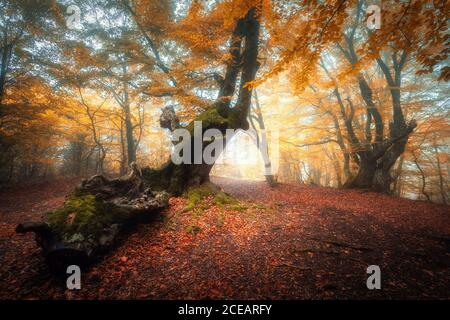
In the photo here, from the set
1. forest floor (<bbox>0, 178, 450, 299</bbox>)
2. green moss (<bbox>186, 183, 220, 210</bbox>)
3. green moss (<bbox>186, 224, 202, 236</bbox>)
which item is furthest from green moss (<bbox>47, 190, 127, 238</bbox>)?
green moss (<bbox>186, 183, 220, 210</bbox>)

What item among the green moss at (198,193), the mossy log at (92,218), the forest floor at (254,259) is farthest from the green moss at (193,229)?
the mossy log at (92,218)

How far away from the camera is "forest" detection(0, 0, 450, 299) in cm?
323

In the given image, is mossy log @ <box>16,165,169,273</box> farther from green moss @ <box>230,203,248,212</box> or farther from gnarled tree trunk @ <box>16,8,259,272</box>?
green moss @ <box>230,203,248,212</box>

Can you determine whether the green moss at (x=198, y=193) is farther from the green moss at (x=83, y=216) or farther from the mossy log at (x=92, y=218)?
the green moss at (x=83, y=216)

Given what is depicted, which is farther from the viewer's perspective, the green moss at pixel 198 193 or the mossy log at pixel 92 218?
the green moss at pixel 198 193

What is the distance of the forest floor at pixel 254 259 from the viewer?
301cm

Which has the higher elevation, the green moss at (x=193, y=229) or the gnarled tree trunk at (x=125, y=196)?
the gnarled tree trunk at (x=125, y=196)

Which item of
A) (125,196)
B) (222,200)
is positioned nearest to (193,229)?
(222,200)

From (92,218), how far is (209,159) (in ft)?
13.7

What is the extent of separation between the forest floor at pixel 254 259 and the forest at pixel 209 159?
33 millimetres

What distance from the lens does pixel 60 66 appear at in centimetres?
952

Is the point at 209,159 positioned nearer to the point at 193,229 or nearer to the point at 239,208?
the point at 239,208

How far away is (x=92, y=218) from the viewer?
A: 3992 millimetres

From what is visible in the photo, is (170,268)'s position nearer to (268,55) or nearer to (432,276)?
(432,276)
